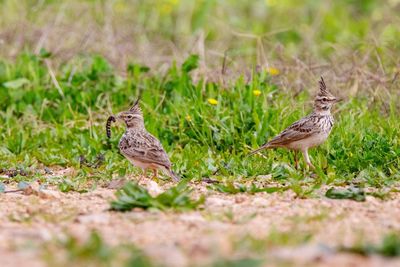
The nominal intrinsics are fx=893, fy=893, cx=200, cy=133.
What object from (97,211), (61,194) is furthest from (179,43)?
(97,211)

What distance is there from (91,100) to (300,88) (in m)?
2.53

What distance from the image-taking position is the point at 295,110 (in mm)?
9633

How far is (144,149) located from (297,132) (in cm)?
147

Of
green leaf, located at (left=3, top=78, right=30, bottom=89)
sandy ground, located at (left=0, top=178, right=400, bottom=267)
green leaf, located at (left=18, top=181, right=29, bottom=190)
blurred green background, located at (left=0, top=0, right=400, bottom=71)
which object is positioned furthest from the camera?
blurred green background, located at (left=0, top=0, right=400, bottom=71)

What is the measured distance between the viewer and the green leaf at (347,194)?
6.59 m

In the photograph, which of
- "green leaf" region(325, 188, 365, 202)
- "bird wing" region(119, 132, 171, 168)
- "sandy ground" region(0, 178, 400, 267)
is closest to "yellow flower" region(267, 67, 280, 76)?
"bird wing" region(119, 132, 171, 168)

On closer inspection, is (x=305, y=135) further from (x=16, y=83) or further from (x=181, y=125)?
(x=16, y=83)

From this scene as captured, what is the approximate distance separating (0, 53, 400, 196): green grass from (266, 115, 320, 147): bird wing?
0.66ft

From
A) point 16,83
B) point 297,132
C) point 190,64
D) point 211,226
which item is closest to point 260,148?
point 297,132

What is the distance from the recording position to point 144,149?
810cm

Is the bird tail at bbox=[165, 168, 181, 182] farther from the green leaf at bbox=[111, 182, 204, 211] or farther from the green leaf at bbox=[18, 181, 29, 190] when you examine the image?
the green leaf at bbox=[111, 182, 204, 211]

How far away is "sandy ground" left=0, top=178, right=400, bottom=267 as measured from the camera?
4.35m

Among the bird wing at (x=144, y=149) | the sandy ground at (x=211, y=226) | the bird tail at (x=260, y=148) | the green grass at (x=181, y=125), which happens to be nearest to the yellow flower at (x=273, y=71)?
the green grass at (x=181, y=125)

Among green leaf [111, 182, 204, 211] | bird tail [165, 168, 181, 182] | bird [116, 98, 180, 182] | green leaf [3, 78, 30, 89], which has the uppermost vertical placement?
green leaf [111, 182, 204, 211]
